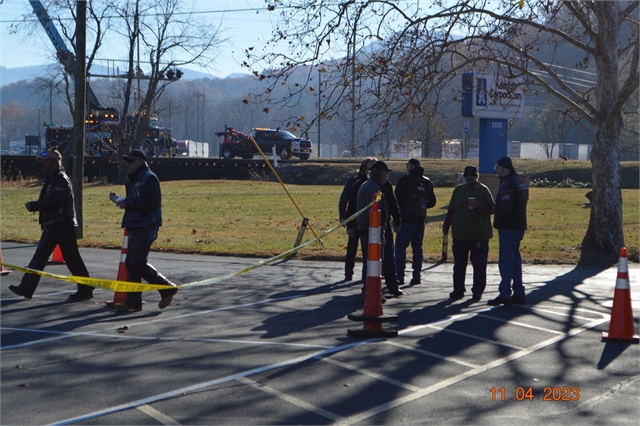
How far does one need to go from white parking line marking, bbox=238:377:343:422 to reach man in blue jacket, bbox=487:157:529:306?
4629 millimetres

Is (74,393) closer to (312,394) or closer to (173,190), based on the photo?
(312,394)

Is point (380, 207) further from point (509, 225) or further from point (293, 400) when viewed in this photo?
point (293, 400)

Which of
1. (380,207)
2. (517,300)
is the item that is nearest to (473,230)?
(517,300)

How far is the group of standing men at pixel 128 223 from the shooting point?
869 centimetres

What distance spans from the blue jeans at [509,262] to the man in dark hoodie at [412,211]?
1849 millimetres

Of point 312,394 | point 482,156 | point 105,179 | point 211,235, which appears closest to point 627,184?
point 482,156

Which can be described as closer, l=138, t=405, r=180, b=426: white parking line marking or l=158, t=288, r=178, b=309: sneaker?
l=138, t=405, r=180, b=426: white parking line marking

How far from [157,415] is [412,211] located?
683 cm

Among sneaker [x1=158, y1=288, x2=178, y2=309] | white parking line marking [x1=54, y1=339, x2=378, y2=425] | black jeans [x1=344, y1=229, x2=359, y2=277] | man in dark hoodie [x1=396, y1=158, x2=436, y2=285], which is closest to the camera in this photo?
white parking line marking [x1=54, y1=339, x2=378, y2=425]

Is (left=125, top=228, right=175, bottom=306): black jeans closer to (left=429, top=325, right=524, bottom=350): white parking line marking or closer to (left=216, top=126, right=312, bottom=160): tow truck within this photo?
(left=429, top=325, right=524, bottom=350): white parking line marking

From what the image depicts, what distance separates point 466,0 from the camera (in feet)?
48.0

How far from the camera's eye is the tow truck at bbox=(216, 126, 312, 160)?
Result: 160 ft

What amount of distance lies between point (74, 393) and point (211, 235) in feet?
44.6

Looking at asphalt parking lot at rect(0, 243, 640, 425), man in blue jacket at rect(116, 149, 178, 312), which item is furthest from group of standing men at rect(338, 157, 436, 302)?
man in blue jacket at rect(116, 149, 178, 312)
